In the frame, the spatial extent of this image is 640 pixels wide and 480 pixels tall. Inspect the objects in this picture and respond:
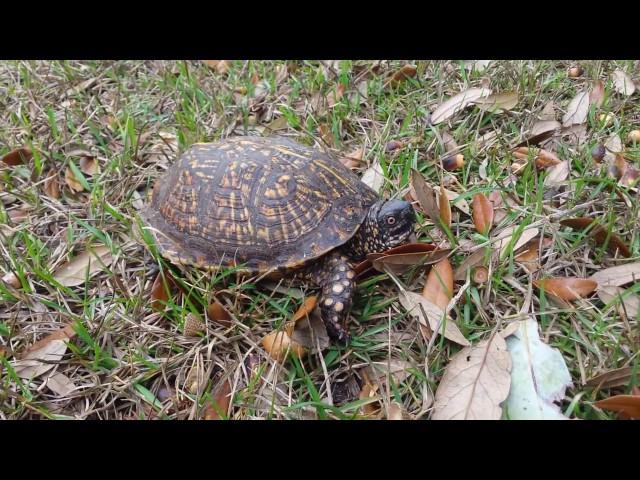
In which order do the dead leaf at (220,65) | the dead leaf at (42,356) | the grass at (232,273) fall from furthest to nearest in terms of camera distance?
the dead leaf at (220,65) → the dead leaf at (42,356) → the grass at (232,273)

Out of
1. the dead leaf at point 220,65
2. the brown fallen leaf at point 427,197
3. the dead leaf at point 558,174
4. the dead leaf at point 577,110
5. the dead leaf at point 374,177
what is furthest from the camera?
the dead leaf at point 220,65

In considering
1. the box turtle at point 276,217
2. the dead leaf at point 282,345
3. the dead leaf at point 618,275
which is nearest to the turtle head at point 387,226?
the box turtle at point 276,217

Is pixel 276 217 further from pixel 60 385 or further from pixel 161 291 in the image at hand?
pixel 60 385

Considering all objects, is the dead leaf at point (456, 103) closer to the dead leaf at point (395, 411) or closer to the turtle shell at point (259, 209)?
the turtle shell at point (259, 209)

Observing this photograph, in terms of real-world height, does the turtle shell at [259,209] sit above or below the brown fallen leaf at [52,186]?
above

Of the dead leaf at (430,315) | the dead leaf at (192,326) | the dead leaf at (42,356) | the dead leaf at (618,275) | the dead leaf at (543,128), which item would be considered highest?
the dead leaf at (543,128)

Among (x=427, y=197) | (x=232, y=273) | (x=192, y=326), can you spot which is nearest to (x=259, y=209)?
(x=232, y=273)
